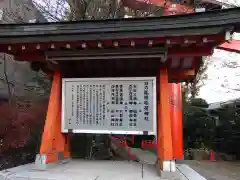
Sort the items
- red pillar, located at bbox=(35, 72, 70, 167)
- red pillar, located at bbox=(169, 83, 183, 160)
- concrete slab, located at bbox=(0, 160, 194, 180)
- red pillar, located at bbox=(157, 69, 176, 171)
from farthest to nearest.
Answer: red pillar, located at bbox=(169, 83, 183, 160) → red pillar, located at bbox=(35, 72, 70, 167) → red pillar, located at bbox=(157, 69, 176, 171) → concrete slab, located at bbox=(0, 160, 194, 180)

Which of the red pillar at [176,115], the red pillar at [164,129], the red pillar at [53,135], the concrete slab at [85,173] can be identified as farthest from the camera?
the red pillar at [176,115]

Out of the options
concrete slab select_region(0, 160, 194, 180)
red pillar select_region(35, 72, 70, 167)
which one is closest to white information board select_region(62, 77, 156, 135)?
red pillar select_region(35, 72, 70, 167)

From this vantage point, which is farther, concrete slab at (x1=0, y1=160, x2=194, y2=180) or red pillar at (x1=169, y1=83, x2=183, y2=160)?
red pillar at (x1=169, y1=83, x2=183, y2=160)

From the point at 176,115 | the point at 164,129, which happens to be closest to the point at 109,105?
the point at 164,129

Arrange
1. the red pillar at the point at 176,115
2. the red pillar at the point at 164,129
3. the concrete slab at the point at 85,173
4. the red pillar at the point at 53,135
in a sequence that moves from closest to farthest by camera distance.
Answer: the concrete slab at the point at 85,173, the red pillar at the point at 164,129, the red pillar at the point at 53,135, the red pillar at the point at 176,115

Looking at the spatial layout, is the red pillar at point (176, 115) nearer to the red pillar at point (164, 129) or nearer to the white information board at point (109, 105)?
the red pillar at point (164, 129)

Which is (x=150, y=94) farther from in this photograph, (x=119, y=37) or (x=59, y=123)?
(x=59, y=123)

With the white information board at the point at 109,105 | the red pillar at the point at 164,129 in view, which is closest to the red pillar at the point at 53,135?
the white information board at the point at 109,105

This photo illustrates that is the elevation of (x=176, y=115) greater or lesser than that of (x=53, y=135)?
greater

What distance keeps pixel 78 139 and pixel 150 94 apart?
409cm

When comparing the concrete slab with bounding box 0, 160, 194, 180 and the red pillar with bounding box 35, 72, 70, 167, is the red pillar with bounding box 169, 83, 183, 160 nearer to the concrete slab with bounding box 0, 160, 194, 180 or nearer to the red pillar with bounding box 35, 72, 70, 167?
the concrete slab with bounding box 0, 160, 194, 180

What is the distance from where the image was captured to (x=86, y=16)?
8.96 meters

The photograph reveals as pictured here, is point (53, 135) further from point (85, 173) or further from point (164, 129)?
point (164, 129)

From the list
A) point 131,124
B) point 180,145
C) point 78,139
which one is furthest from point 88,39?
point 180,145
